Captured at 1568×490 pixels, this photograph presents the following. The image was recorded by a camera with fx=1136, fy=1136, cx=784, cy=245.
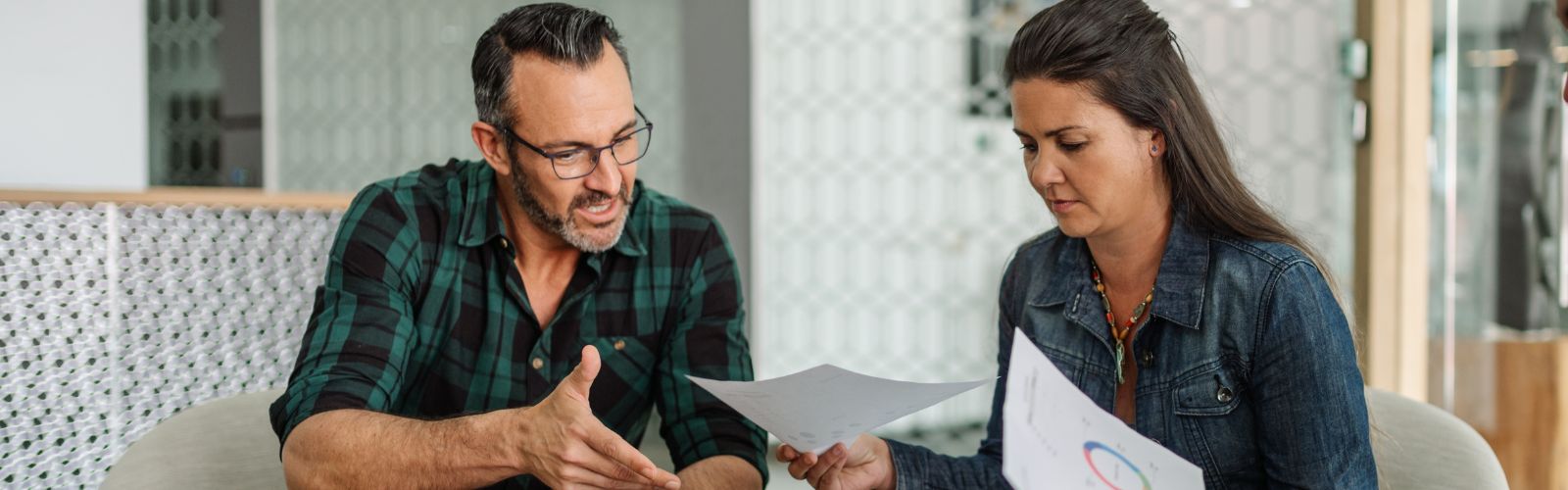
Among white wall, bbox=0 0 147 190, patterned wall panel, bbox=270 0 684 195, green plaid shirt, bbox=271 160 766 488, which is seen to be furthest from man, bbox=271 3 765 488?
patterned wall panel, bbox=270 0 684 195

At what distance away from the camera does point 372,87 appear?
14.0 feet

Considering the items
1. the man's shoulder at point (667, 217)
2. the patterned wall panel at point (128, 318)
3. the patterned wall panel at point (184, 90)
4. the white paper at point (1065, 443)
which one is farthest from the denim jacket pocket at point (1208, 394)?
the patterned wall panel at point (184, 90)

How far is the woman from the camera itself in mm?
A: 1148

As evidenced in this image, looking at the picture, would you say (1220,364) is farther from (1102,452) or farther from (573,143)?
(573,143)

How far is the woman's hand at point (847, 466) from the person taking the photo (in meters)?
1.19

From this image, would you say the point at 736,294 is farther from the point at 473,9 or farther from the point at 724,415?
the point at 473,9

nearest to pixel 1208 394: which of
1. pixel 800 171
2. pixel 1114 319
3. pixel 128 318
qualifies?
pixel 1114 319

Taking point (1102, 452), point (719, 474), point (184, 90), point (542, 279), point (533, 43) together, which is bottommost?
point (719, 474)

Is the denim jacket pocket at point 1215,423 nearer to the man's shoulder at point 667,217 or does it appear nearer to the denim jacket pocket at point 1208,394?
the denim jacket pocket at point 1208,394

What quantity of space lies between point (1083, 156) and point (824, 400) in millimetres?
414

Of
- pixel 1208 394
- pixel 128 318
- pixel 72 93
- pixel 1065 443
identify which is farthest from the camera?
pixel 72 93

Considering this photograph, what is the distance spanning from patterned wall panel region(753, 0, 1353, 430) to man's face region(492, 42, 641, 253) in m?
1.95

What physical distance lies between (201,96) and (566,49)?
9.71 ft

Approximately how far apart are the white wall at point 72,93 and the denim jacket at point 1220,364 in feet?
6.57
